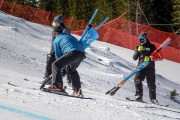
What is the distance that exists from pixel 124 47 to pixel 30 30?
33.1ft

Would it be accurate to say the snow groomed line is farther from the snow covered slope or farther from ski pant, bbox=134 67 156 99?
ski pant, bbox=134 67 156 99

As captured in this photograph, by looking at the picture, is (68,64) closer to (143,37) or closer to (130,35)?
(143,37)

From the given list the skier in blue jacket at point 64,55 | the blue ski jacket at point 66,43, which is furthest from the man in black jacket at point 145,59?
the blue ski jacket at point 66,43

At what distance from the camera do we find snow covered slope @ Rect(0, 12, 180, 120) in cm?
630

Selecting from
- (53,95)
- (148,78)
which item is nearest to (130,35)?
(148,78)

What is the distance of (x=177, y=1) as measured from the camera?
59500 mm

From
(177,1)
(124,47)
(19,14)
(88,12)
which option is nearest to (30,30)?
(124,47)

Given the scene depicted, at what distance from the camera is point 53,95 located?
7734mm

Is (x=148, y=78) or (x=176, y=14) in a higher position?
(x=176, y=14)

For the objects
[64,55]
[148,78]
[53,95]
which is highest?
[64,55]

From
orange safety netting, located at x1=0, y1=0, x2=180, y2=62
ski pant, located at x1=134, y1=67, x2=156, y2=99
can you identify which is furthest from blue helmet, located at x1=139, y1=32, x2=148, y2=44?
orange safety netting, located at x1=0, y1=0, x2=180, y2=62

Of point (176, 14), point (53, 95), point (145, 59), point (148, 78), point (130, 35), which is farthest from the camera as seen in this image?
point (176, 14)

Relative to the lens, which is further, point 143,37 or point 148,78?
point 148,78

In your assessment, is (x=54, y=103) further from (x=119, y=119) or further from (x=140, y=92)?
(x=140, y=92)
